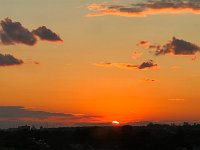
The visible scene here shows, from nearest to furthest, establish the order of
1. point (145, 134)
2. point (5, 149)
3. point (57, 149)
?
point (5, 149)
point (57, 149)
point (145, 134)

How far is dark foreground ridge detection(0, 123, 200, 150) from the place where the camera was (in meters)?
89.1

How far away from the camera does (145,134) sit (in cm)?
9956

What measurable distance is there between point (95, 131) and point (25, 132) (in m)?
12.7

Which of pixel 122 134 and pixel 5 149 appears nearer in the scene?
pixel 5 149

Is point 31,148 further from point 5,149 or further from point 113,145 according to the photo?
point 113,145

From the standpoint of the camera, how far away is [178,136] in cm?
9850

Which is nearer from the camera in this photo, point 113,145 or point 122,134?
point 113,145

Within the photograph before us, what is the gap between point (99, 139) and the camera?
96.9 metres

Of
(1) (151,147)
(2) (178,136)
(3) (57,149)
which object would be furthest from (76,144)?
(2) (178,136)

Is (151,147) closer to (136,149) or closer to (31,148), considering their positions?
(136,149)

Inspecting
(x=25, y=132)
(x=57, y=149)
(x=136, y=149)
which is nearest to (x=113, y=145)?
(x=136, y=149)

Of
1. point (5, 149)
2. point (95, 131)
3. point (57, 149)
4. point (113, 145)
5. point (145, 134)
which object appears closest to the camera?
point (5, 149)

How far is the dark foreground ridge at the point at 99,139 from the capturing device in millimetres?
89125

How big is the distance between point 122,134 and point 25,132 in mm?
16735
